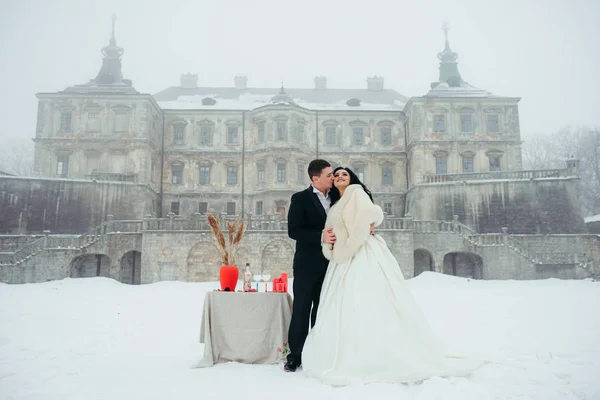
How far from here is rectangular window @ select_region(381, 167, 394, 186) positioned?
3488 centimetres

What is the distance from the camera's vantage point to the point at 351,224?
523cm

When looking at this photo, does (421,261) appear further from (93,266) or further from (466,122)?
(93,266)

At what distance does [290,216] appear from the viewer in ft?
18.3

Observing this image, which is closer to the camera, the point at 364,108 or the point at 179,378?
the point at 179,378

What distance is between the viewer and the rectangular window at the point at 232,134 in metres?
34.9

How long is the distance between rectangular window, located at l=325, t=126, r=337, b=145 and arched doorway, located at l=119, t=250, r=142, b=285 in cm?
1731

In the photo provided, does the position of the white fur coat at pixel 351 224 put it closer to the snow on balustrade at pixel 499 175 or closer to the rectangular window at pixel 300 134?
the snow on balustrade at pixel 499 175

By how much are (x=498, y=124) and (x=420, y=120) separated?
6.37 m

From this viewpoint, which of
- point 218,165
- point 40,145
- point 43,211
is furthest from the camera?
point 218,165

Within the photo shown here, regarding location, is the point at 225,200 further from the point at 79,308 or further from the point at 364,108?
the point at 79,308

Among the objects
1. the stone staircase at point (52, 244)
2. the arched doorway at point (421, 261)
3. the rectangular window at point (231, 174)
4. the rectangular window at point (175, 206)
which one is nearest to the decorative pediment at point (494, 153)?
the arched doorway at point (421, 261)

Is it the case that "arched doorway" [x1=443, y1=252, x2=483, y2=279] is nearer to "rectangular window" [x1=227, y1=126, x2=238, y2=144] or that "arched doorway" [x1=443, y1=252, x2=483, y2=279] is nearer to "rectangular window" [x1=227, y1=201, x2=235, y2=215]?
"rectangular window" [x1=227, y1=201, x2=235, y2=215]

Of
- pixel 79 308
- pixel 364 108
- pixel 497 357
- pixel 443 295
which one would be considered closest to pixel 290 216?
pixel 497 357

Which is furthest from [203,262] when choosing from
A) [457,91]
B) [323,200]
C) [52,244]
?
[457,91]
